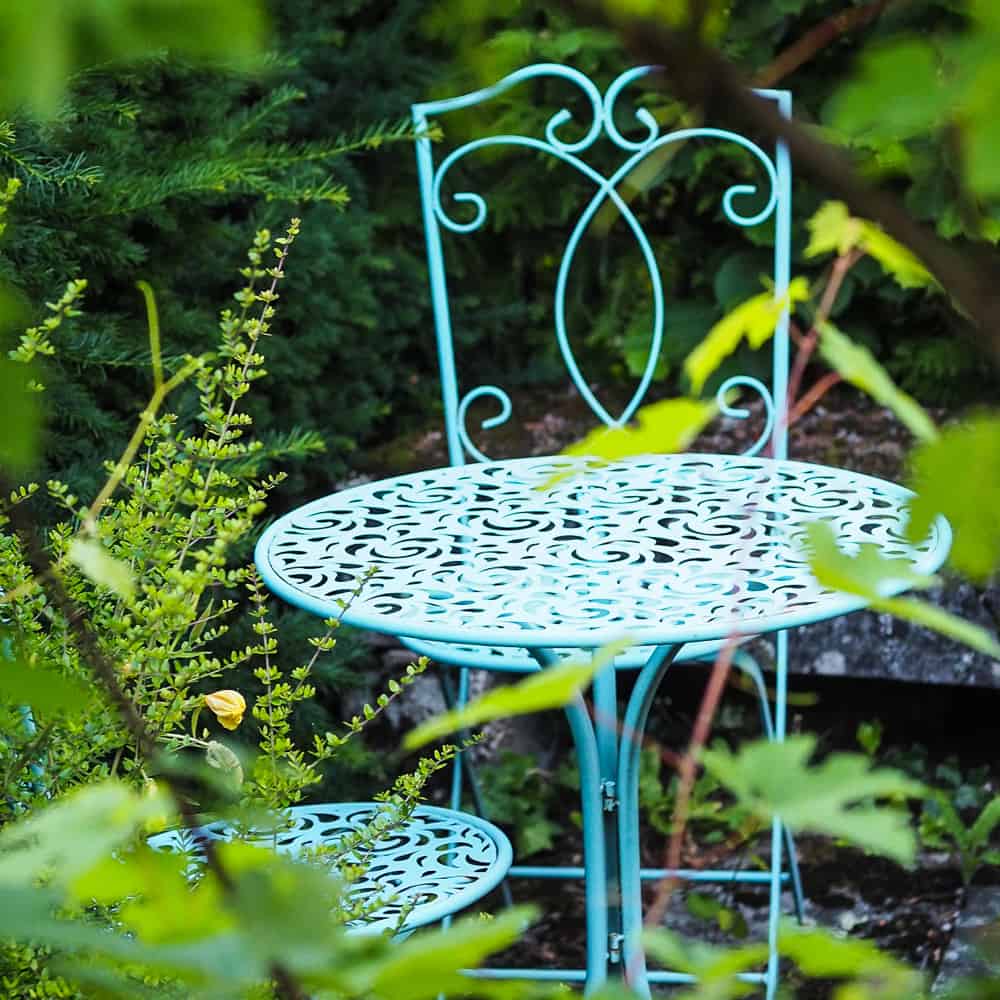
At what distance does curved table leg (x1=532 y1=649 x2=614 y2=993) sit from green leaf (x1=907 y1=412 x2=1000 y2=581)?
1243 millimetres

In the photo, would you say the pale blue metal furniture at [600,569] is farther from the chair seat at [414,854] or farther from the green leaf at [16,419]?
the green leaf at [16,419]

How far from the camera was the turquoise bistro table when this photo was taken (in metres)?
1.39

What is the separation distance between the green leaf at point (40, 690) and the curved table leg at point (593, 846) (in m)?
1.25

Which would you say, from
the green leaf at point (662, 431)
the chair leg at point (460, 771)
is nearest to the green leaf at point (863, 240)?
the green leaf at point (662, 431)

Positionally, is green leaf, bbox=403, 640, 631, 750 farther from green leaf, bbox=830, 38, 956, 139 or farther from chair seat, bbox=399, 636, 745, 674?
chair seat, bbox=399, 636, 745, 674

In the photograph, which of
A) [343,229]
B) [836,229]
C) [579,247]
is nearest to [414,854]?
[836,229]

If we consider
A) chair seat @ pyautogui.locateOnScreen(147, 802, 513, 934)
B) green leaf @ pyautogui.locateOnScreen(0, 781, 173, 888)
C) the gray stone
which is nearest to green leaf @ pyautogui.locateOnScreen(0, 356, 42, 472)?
green leaf @ pyautogui.locateOnScreen(0, 781, 173, 888)

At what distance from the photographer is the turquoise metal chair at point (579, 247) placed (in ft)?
6.93

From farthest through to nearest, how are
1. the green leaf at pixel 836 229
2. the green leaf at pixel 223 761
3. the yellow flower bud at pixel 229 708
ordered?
1. the yellow flower bud at pixel 229 708
2. the green leaf at pixel 223 761
3. the green leaf at pixel 836 229

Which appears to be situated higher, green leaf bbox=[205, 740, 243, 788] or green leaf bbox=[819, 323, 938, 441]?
green leaf bbox=[819, 323, 938, 441]

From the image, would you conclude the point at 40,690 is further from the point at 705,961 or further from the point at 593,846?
A: the point at 593,846

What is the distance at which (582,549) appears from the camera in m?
1.68

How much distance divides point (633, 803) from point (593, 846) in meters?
0.08

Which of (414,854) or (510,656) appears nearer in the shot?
(414,854)
